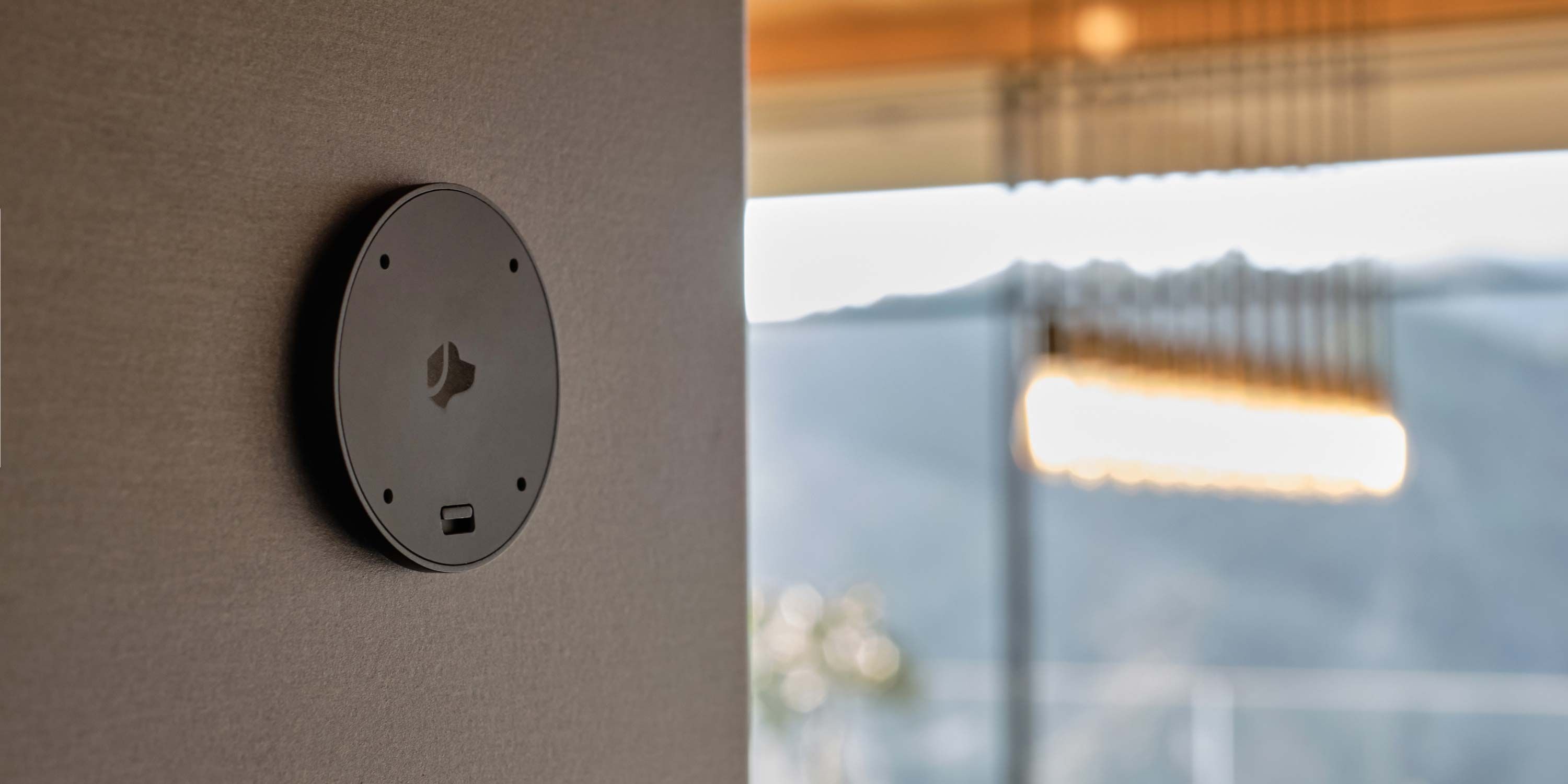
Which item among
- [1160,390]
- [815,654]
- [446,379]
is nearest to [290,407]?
[446,379]

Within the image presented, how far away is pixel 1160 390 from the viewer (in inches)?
103

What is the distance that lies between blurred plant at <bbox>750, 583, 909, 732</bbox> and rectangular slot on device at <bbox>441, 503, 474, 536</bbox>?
5.29 m

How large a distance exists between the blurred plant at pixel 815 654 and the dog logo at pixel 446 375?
532 cm

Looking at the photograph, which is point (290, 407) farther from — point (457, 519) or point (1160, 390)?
point (1160, 390)

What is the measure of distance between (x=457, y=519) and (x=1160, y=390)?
2.11 meters

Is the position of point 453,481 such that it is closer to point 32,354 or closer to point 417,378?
point 417,378

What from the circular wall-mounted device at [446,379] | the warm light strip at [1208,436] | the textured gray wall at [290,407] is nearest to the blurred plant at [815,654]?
the warm light strip at [1208,436]

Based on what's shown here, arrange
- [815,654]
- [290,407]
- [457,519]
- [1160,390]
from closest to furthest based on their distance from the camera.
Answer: [290,407]
[457,519]
[1160,390]
[815,654]

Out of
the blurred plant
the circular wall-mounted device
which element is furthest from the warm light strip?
the blurred plant

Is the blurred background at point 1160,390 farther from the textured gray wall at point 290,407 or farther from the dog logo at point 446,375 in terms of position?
the dog logo at point 446,375

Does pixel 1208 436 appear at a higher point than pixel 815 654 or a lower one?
higher

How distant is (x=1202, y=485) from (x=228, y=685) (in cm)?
242

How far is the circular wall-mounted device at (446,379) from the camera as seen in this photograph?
63 centimetres

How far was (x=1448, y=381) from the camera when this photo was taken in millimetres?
7840
